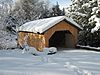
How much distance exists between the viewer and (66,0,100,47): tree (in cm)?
2561

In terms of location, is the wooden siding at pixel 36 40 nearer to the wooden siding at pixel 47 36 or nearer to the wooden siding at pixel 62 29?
the wooden siding at pixel 47 36

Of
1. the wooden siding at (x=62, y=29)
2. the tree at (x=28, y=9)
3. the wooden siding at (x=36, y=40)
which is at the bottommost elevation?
the wooden siding at (x=36, y=40)

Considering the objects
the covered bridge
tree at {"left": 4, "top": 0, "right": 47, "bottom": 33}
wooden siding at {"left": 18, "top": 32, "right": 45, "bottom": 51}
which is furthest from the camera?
tree at {"left": 4, "top": 0, "right": 47, "bottom": 33}

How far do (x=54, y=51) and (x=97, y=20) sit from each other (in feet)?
22.7

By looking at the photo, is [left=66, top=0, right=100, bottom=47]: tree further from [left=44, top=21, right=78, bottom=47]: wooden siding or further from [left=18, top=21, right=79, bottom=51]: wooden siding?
[left=18, top=21, right=79, bottom=51]: wooden siding

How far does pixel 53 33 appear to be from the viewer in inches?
867

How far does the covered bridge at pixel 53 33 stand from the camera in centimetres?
2134

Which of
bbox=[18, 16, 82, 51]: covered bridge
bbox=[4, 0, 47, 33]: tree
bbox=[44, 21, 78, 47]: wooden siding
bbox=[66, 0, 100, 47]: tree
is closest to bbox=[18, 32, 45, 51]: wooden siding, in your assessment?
bbox=[18, 16, 82, 51]: covered bridge

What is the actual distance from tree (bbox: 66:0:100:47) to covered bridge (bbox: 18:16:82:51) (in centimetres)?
283

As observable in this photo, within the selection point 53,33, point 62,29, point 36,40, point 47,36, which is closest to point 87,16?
point 62,29

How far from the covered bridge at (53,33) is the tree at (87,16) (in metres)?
2.83

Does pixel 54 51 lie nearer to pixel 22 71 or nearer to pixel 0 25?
pixel 0 25

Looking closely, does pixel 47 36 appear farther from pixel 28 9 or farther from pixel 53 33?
pixel 28 9

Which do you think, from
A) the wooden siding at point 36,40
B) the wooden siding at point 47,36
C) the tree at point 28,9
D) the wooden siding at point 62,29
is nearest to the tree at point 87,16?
the wooden siding at point 62,29
